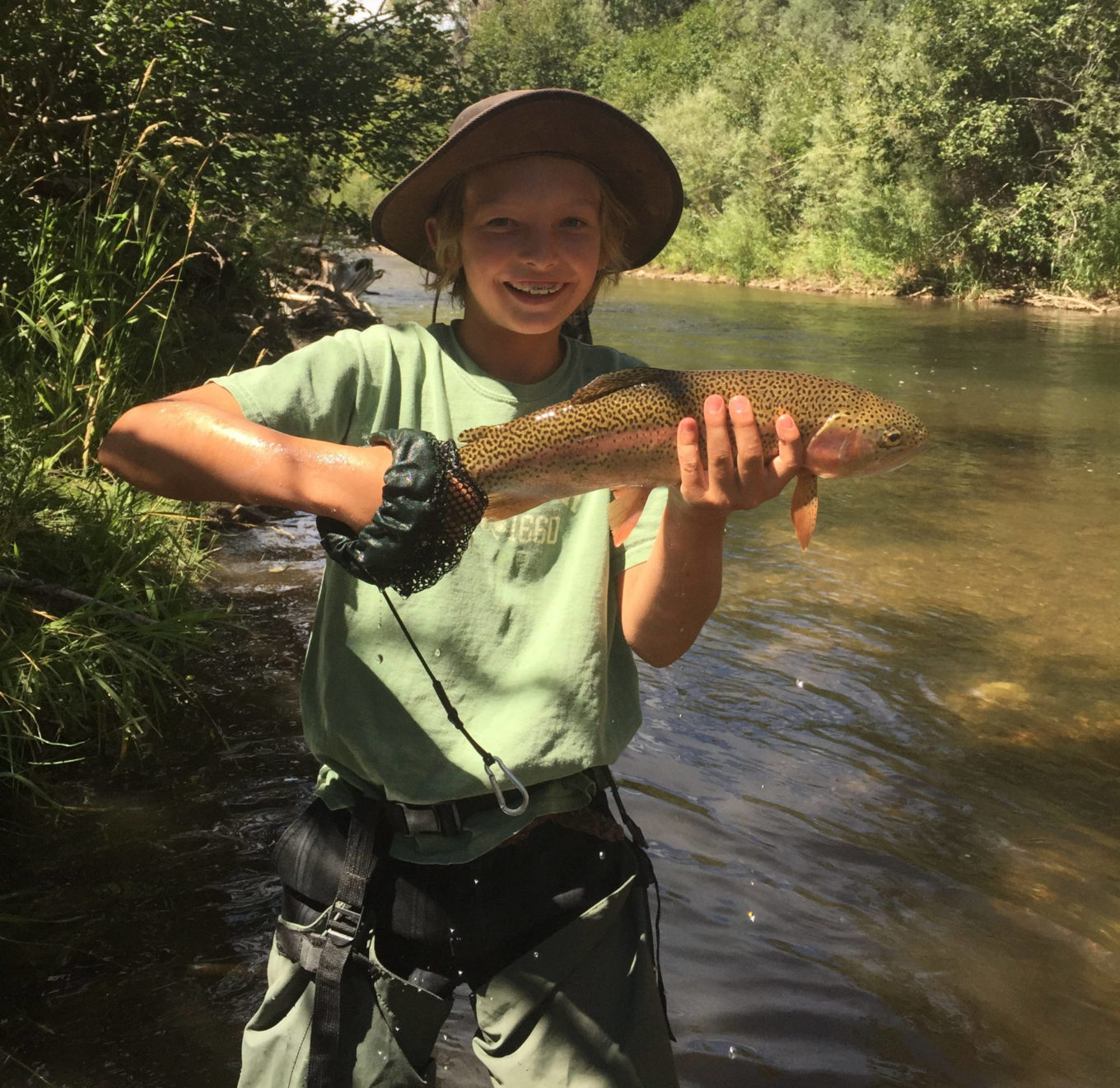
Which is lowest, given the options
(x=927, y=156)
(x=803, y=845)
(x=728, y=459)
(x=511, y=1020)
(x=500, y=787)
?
(x=803, y=845)

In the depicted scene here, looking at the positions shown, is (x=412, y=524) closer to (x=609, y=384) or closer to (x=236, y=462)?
(x=236, y=462)

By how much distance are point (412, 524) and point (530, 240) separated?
0.83m

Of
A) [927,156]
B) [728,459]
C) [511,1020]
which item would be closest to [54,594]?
[511,1020]

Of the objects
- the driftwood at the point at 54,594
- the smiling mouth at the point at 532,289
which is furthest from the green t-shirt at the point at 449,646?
the driftwood at the point at 54,594

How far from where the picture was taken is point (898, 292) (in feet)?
100.0

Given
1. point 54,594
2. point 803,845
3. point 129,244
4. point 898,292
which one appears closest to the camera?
point 54,594

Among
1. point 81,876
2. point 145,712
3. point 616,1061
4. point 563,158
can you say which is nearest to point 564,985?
point 616,1061

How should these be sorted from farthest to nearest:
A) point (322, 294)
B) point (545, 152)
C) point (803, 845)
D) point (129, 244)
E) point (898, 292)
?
1. point (898, 292)
2. point (322, 294)
3. point (129, 244)
4. point (803, 845)
5. point (545, 152)

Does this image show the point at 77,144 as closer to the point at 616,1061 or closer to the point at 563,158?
the point at 563,158

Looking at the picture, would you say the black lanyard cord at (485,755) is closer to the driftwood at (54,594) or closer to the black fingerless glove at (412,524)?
the black fingerless glove at (412,524)

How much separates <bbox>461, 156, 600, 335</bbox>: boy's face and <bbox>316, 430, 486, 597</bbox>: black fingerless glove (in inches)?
22.0

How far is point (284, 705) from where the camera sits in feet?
15.6

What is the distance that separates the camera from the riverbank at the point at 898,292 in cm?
2586

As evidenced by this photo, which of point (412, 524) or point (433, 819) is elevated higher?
point (412, 524)
